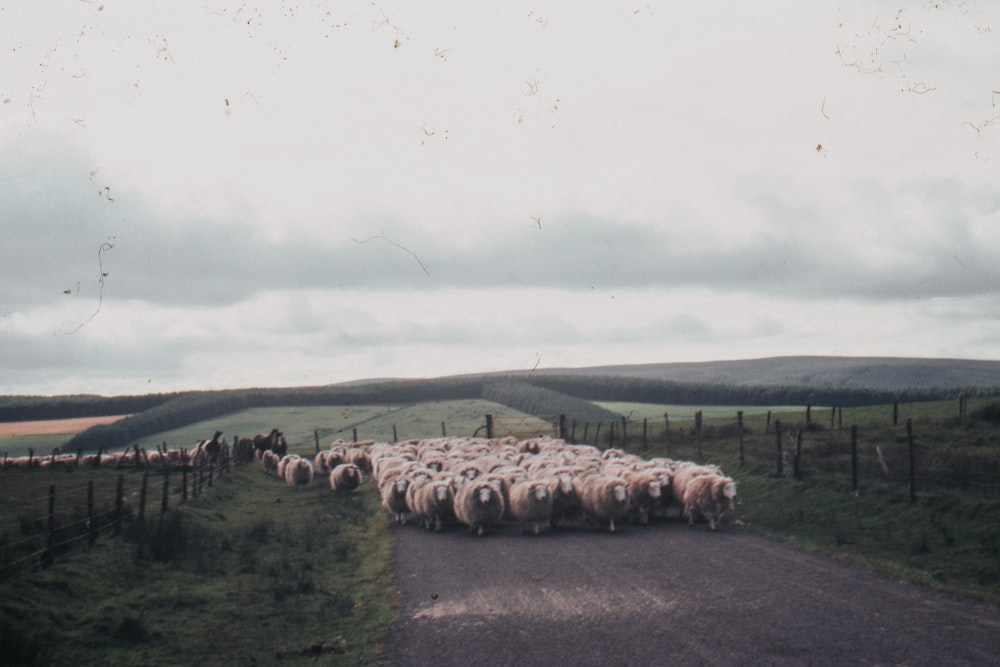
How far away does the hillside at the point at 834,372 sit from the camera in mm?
109500

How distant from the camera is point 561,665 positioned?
27.2 feet

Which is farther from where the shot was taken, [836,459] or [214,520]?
[836,459]

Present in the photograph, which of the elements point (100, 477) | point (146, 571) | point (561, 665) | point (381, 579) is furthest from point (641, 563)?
point (100, 477)

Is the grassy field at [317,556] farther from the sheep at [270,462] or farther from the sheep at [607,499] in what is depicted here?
the sheep at [270,462]

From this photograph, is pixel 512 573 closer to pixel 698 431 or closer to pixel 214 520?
pixel 214 520

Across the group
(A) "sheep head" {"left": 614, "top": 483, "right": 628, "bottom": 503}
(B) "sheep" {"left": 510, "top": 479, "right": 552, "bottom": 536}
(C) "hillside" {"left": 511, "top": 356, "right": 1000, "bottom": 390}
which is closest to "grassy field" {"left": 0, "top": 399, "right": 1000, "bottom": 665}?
(A) "sheep head" {"left": 614, "top": 483, "right": 628, "bottom": 503}

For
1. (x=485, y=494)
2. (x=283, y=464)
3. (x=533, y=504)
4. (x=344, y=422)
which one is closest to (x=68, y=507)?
(x=485, y=494)

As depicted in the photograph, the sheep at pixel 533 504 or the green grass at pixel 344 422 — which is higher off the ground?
the sheep at pixel 533 504

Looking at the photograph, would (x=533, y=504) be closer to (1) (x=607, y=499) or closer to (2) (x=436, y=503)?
(1) (x=607, y=499)

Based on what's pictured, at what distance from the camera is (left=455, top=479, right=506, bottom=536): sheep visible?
18.7 meters

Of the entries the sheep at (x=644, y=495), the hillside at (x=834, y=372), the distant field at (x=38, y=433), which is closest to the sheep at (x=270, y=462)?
the sheep at (x=644, y=495)

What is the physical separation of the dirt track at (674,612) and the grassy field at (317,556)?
79 centimetres

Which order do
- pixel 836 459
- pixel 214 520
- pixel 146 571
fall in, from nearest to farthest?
pixel 146 571 < pixel 214 520 < pixel 836 459

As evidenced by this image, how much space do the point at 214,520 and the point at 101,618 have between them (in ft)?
33.8
